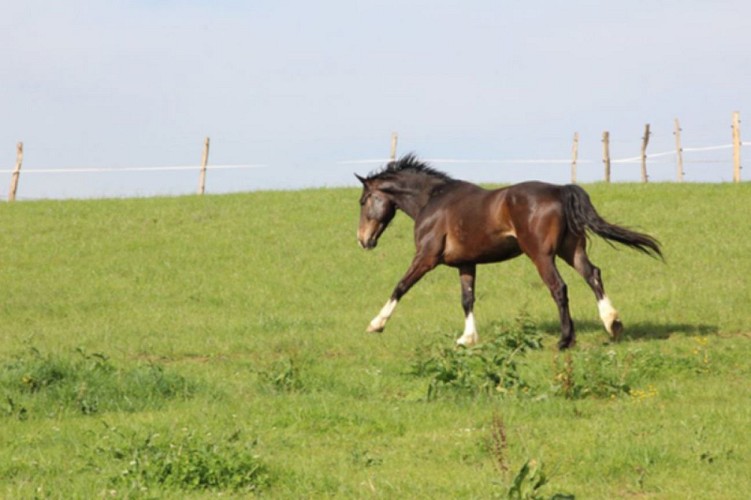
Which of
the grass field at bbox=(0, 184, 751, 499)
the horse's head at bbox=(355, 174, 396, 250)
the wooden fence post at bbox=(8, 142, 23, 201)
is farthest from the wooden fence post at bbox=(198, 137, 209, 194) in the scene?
the horse's head at bbox=(355, 174, 396, 250)

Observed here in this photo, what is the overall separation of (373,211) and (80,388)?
6.42 meters

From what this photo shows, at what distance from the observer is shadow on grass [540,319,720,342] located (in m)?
14.6

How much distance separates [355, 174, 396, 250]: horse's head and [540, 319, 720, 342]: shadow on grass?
263 cm

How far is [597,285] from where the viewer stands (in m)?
14.0

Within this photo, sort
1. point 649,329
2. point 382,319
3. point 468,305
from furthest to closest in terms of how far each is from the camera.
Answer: point 382,319
point 468,305
point 649,329

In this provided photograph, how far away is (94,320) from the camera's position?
753 inches

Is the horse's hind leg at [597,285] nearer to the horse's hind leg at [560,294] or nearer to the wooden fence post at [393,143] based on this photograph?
the horse's hind leg at [560,294]

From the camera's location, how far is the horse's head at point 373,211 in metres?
16.5

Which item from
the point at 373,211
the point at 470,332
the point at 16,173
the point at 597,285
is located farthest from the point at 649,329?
the point at 16,173

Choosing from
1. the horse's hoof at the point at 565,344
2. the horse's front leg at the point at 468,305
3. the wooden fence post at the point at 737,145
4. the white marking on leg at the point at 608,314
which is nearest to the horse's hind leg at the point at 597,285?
the white marking on leg at the point at 608,314

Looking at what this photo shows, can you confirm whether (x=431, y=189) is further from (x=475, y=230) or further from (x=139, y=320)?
(x=139, y=320)

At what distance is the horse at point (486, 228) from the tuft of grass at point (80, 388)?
4.18 meters

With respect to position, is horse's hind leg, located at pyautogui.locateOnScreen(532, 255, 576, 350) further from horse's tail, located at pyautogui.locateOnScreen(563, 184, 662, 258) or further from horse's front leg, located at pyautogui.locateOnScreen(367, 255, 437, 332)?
horse's front leg, located at pyautogui.locateOnScreen(367, 255, 437, 332)

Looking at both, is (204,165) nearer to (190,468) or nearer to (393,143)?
(393,143)
